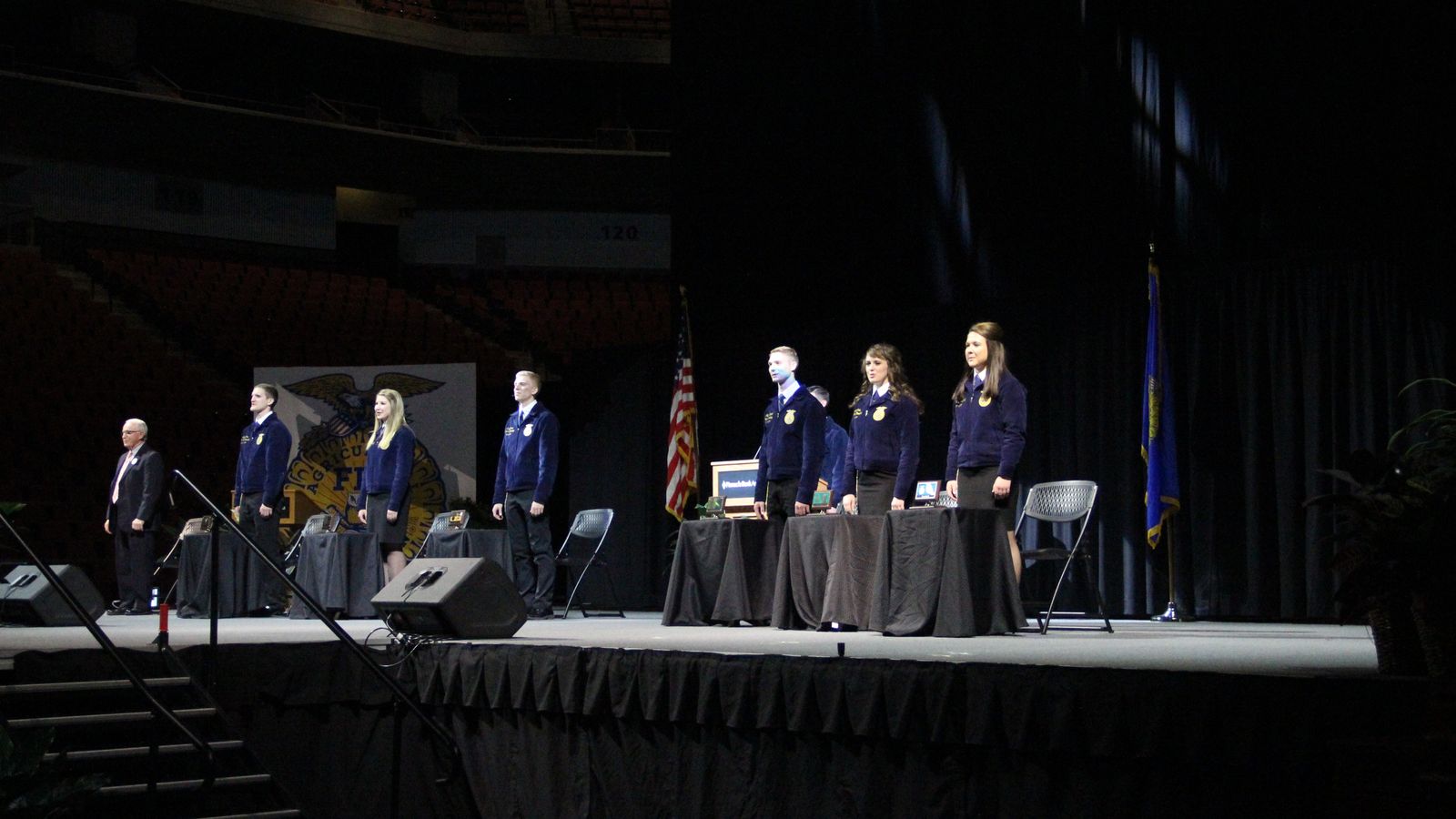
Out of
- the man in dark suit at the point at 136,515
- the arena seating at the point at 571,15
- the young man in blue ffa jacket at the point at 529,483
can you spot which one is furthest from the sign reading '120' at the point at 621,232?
the young man in blue ffa jacket at the point at 529,483

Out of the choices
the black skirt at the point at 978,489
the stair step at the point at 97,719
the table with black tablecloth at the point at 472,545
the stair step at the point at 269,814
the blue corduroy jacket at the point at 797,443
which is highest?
the blue corduroy jacket at the point at 797,443

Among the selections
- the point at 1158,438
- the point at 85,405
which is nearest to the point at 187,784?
the point at 1158,438

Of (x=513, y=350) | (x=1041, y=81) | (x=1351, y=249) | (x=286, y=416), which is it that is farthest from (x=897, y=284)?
(x=513, y=350)

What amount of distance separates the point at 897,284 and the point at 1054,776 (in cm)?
633

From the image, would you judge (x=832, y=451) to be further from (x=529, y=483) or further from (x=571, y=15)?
(x=571, y=15)

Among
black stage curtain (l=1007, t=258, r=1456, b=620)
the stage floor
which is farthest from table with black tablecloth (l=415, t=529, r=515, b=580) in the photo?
black stage curtain (l=1007, t=258, r=1456, b=620)

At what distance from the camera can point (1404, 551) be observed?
346 centimetres

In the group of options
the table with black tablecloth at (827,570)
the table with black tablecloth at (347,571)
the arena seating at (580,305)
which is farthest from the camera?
the arena seating at (580,305)

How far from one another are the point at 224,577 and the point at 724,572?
3817mm

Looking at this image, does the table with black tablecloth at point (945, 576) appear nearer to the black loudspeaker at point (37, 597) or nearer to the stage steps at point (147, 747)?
the stage steps at point (147, 747)

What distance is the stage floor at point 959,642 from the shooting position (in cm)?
457

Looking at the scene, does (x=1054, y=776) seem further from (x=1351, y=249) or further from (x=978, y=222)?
(x=978, y=222)

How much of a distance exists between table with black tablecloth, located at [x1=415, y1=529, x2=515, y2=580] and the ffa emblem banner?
318cm

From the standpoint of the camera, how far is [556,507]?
1276 cm
